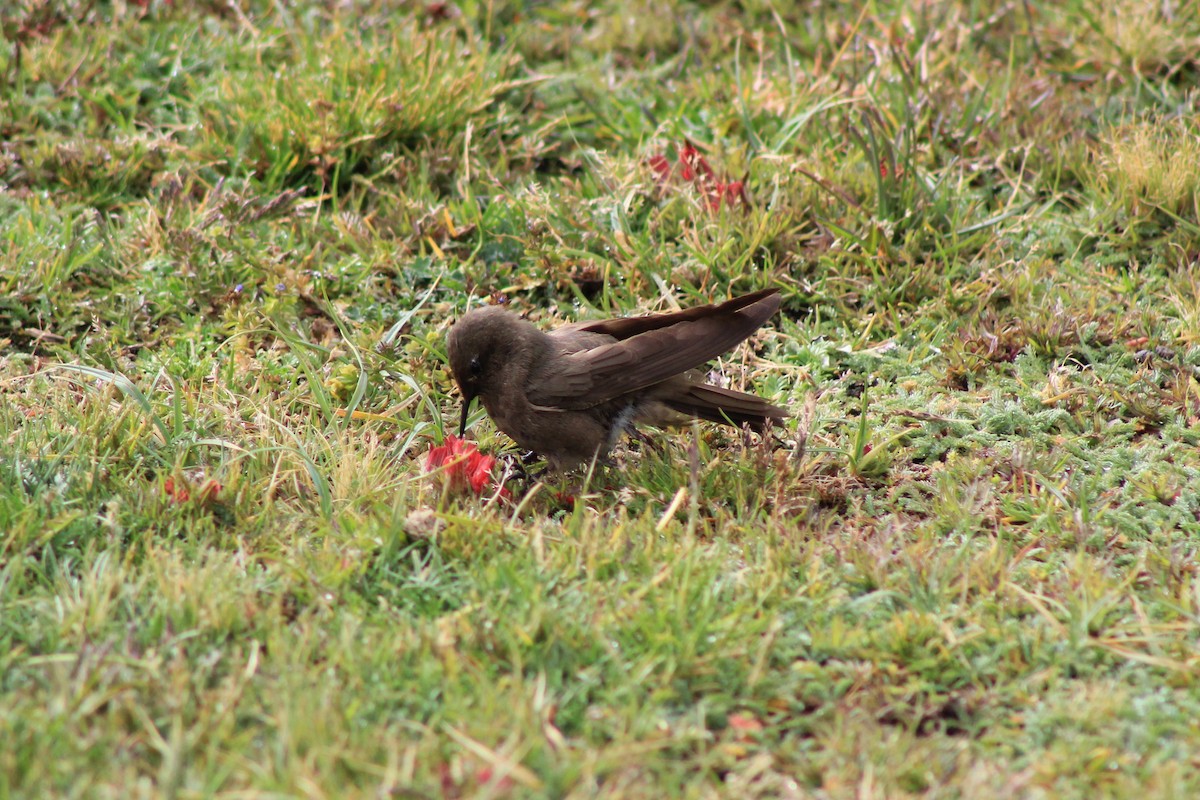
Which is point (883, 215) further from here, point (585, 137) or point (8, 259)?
point (8, 259)

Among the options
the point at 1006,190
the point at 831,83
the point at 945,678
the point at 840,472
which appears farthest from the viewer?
the point at 831,83

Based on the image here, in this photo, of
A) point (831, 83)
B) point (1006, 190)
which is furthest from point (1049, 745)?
point (831, 83)

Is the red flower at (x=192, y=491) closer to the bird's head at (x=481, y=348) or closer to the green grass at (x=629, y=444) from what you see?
the green grass at (x=629, y=444)

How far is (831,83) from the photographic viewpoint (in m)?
6.71

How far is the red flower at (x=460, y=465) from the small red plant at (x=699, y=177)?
2.13 m

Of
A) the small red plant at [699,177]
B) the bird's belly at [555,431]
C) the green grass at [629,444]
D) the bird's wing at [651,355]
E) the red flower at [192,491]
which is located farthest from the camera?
the small red plant at [699,177]

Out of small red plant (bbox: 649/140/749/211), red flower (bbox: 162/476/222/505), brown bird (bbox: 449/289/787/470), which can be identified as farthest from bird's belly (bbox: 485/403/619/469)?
small red plant (bbox: 649/140/749/211)

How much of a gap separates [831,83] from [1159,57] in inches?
74.9

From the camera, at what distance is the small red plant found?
230 inches

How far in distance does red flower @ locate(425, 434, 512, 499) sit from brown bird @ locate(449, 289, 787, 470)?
40cm

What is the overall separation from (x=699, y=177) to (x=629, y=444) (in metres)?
1.65

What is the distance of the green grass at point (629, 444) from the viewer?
3.08 m

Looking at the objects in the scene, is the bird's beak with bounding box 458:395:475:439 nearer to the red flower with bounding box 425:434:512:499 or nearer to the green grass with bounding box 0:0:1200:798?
the green grass with bounding box 0:0:1200:798

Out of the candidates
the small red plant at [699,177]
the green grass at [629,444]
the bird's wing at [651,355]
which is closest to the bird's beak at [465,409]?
the green grass at [629,444]
